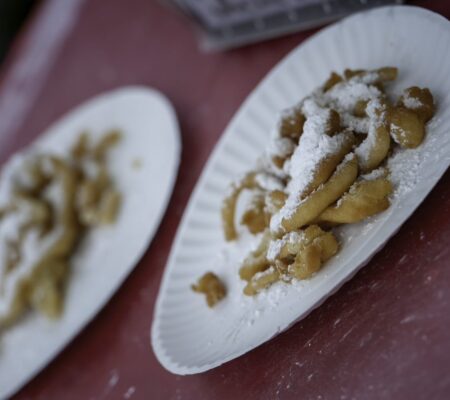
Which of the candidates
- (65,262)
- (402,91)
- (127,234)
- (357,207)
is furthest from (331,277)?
(65,262)

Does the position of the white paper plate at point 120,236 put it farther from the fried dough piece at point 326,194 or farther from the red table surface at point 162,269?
the fried dough piece at point 326,194

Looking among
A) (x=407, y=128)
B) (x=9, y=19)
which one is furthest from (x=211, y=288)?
(x=9, y=19)

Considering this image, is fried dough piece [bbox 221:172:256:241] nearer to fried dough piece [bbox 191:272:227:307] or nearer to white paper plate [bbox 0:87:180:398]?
fried dough piece [bbox 191:272:227:307]

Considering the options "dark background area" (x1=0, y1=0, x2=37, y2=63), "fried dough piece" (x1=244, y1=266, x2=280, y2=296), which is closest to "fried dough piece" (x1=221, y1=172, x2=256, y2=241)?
"fried dough piece" (x1=244, y1=266, x2=280, y2=296)

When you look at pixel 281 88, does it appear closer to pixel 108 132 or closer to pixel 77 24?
pixel 108 132

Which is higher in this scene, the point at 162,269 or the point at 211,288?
the point at 211,288

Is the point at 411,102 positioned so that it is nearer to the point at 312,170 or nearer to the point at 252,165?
the point at 312,170
